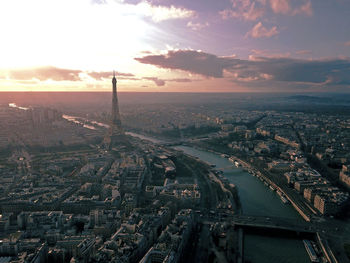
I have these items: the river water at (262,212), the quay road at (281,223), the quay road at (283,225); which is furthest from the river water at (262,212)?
the quay road at (281,223)

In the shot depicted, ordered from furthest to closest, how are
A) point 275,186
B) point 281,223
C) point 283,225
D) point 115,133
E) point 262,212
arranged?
point 115,133, point 275,186, point 262,212, point 281,223, point 283,225

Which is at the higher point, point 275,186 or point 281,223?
point 275,186

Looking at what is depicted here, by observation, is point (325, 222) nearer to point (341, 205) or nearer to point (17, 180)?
point (341, 205)

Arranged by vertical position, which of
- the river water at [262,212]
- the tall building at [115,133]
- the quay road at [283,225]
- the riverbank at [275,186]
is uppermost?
the tall building at [115,133]

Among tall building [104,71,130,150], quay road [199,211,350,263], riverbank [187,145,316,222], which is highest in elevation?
tall building [104,71,130,150]

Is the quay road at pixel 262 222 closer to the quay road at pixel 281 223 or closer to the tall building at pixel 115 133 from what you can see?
the quay road at pixel 281 223

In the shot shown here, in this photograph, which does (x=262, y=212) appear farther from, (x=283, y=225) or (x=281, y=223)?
(x=283, y=225)

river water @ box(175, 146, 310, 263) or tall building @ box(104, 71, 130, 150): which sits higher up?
tall building @ box(104, 71, 130, 150)

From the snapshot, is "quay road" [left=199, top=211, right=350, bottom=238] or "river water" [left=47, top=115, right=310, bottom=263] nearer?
"river water" [left=47, top=115, right=310, bottom=263]

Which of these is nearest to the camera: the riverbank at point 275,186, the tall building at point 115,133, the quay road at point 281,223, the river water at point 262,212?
the river water at point 262,212

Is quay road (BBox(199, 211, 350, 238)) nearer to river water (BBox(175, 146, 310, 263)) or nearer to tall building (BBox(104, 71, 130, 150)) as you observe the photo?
river water (BBox(175, 146, 310, 263))

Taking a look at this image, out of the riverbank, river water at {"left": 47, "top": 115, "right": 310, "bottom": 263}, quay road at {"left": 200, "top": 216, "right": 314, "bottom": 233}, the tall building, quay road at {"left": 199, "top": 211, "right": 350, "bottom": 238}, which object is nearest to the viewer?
river water at {"left": 47, "top": 115, "right": 310, "bottom": 263}

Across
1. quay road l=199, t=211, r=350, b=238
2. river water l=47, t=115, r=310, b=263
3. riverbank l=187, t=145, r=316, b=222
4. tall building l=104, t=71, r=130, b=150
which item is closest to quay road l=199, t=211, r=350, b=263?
quay road l=199, t=211, r=350, b=238

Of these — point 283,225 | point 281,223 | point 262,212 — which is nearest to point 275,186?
point 262,212
